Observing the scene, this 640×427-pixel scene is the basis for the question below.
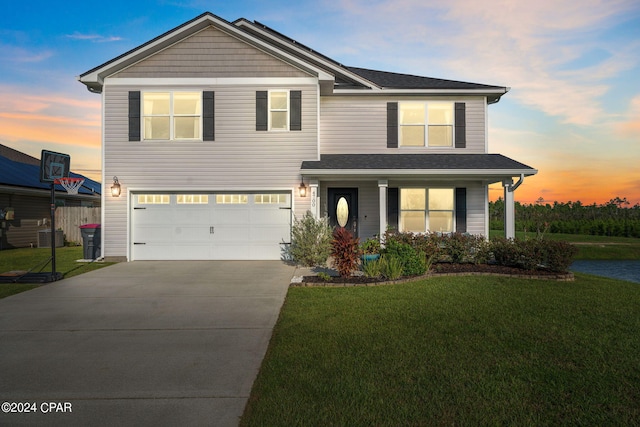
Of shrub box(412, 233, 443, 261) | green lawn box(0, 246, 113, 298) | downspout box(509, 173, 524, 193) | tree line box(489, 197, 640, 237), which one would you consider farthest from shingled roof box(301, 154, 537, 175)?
tree line box(489, 197, 640, 237)

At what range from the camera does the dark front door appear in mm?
13305

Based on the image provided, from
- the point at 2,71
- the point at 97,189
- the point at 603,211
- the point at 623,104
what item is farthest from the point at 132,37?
the point at 603,211

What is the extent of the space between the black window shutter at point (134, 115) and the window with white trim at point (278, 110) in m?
4.19

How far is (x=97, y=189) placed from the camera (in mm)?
24281

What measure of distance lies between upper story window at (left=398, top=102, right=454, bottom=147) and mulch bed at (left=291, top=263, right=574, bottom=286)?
492cm

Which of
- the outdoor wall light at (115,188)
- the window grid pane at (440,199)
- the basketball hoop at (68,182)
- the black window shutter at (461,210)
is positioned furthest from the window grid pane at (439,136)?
the basketball hoop at (68,182)

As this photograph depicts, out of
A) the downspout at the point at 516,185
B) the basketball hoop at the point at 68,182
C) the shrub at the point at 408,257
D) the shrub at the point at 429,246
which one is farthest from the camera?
the downspout at the point at 516,185

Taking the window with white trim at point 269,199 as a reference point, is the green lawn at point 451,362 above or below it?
below

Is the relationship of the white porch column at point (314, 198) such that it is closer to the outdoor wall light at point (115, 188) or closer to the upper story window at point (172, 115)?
the upper story window at point (172, 115)

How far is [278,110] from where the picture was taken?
1187 centimetres

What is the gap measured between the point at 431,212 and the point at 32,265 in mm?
13129

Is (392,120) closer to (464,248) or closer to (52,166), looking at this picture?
(464,248)

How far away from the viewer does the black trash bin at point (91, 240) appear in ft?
39.7

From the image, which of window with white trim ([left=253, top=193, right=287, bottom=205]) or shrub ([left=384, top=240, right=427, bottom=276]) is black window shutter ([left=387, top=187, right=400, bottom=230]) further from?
shrub ([left=384, top=240, right=427, bottom=276])
